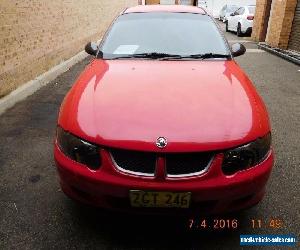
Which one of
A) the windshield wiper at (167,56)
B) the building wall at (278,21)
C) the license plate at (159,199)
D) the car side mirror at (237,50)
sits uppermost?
the windshield wiper at (167,56)

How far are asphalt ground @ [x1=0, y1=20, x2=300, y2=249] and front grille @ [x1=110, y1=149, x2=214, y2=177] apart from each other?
0.35 metres

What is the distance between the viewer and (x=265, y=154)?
2307 mm

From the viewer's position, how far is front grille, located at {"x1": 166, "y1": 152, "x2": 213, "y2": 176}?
2.08 metres

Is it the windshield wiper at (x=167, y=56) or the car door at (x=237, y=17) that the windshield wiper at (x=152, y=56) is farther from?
the car door at (x=237, y=17)

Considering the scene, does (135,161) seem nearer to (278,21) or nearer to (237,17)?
(278,21)

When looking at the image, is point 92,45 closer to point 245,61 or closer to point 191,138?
point 191,138

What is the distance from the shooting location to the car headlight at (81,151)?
2.16 metres

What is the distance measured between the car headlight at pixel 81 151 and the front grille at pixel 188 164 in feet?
1.53

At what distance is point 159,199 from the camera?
208 cm

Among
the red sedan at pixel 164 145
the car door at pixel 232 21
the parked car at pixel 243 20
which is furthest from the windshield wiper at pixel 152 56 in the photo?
the car door at pixel 232 21

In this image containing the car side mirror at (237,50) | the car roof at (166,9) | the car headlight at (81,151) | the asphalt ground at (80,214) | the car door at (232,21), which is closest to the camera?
the car headlight at (81,151)

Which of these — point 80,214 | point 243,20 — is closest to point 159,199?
point 80,214

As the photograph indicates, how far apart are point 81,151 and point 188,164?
2.31ft

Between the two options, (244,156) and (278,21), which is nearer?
(244,156)
